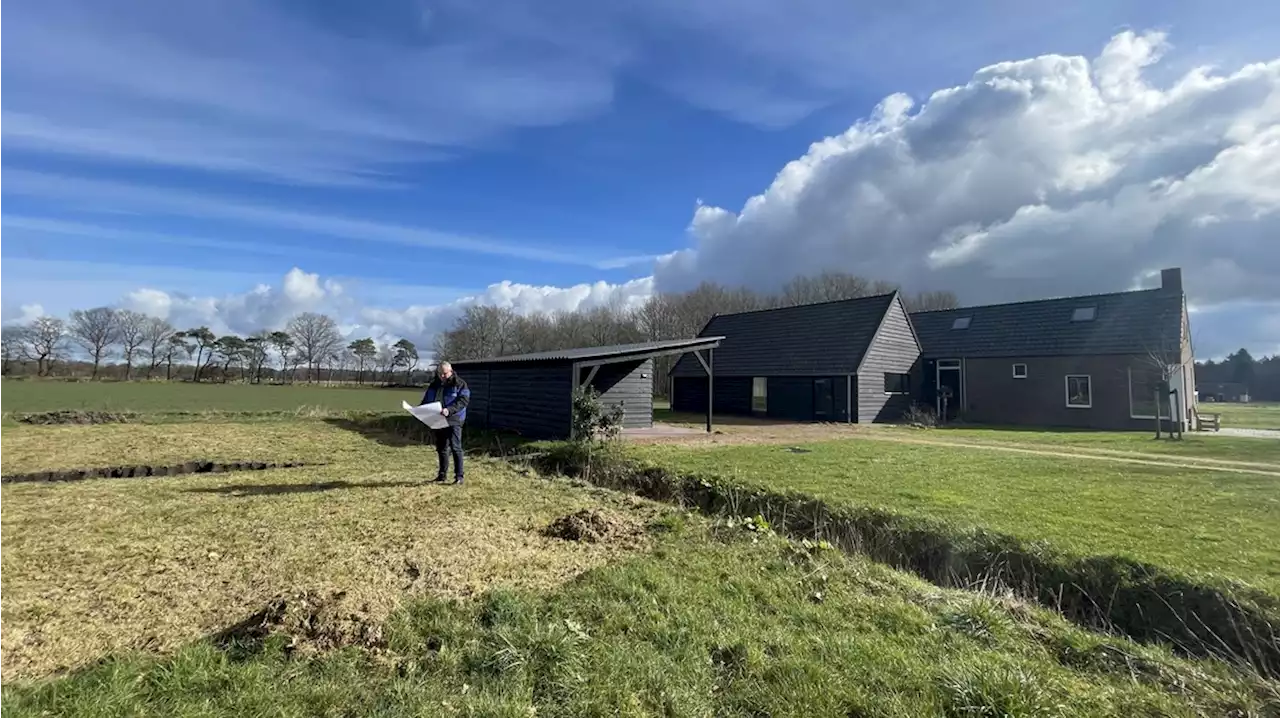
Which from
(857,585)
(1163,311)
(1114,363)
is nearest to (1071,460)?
(857,585)

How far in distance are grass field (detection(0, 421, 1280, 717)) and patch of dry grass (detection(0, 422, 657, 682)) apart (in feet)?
0.09

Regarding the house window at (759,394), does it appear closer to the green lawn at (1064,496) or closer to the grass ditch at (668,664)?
the green lawn at (1064,496)

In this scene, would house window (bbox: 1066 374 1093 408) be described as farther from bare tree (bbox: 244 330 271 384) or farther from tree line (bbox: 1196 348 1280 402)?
bare tree (bbox: 244 330 271 384)

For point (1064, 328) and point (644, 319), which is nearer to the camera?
point (1064, 328)

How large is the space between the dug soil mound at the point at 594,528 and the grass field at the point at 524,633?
0.27 feet

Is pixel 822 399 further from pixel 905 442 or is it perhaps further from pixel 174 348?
pixel 174 348

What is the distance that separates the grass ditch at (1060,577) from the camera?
446 cm

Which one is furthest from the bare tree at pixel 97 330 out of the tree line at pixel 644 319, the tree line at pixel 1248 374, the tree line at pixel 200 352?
the tree line at pixel 1248 374

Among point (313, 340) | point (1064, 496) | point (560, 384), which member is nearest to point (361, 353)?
point (313, 340)

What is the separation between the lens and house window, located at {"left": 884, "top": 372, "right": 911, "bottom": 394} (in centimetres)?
2244

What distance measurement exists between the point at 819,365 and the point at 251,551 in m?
19.4

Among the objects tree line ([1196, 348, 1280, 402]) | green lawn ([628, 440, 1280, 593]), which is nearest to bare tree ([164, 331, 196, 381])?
green lawn ([628, 440, 1280, 593])

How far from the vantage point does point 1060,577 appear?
17.6ft

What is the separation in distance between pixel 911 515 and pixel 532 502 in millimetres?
4665
